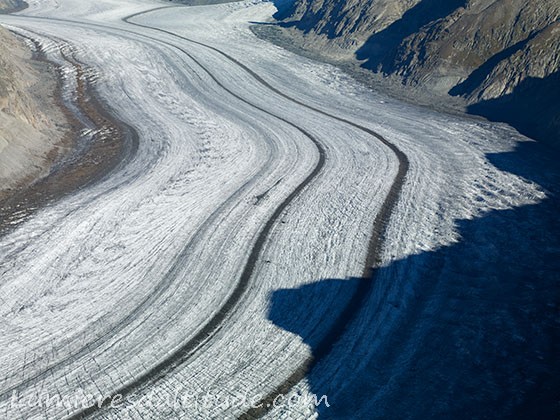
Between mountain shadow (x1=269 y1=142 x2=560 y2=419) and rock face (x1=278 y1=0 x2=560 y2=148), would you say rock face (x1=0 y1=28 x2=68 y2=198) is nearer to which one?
mountain shadow (x1=269 y1=142 x2=560 y2=419)

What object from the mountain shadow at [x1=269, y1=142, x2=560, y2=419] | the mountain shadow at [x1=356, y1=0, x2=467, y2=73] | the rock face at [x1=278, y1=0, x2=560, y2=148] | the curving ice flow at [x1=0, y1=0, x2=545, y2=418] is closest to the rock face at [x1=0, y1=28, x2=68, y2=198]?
the curving ice flow at [x1=0, y1=0, x2=545, y2=418]

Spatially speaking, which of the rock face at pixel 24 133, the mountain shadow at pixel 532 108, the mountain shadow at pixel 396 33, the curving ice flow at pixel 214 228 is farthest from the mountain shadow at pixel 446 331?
the mountain shadow at pixel 396 33

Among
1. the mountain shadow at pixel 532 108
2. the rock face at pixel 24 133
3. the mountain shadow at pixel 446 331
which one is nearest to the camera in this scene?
the mountain shadow at pixel 446 331

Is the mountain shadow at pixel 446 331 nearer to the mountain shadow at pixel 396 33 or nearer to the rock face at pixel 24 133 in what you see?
the rock face at pixel 24 133

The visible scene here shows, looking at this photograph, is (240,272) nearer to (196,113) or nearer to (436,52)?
(196,113)

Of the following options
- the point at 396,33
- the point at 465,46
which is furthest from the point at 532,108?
the point at 396,33

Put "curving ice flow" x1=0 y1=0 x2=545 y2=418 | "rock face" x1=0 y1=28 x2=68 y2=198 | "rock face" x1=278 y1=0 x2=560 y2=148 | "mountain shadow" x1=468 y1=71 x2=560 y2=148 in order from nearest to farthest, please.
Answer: "curving ice flow" x1=0 y1=0 x2=545 y2=418 → "rock face" x1=0 y1=28 x2=68 y2=198 → "mountain shadow" x1=468 y1=71 x2=560 y2=148 → "rock face" x1=278 y1=0 x2=560 y2=148

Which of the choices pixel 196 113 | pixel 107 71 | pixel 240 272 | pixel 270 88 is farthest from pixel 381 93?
pixel 240 272
